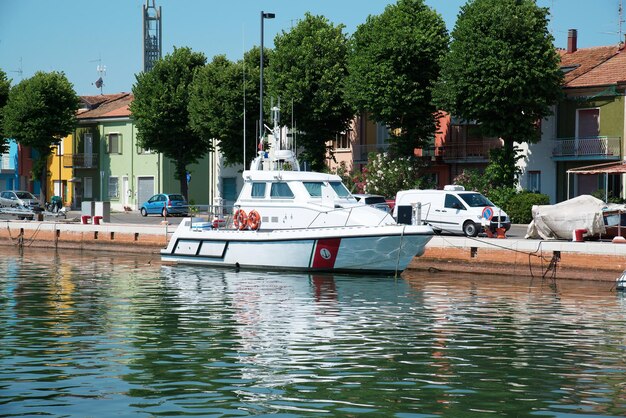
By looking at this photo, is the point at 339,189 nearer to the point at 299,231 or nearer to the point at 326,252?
the point at 299,231

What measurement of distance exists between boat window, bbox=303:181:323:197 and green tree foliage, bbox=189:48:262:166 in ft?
94.4

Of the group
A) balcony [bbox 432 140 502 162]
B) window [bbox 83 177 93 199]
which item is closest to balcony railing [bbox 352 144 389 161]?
balcony [bbox 432 140 502 162]

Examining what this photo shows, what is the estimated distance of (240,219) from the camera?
33562mm

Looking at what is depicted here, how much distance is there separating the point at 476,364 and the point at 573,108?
1535 inches

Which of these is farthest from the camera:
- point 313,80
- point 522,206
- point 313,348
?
point 313,80

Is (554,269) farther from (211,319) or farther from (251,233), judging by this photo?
(211,319)

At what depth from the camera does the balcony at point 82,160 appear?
81.3m

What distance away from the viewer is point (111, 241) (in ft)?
147

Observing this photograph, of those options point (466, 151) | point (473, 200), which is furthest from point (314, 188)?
point (466, 151)

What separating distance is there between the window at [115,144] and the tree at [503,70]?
35.5 meters

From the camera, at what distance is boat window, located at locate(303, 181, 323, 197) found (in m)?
32.9

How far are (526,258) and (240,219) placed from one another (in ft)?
29.7

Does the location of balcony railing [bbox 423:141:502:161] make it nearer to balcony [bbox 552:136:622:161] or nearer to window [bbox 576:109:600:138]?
balcony [bbox 552:136:622:161]

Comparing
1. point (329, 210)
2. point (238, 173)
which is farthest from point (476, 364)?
point (238, 173)
